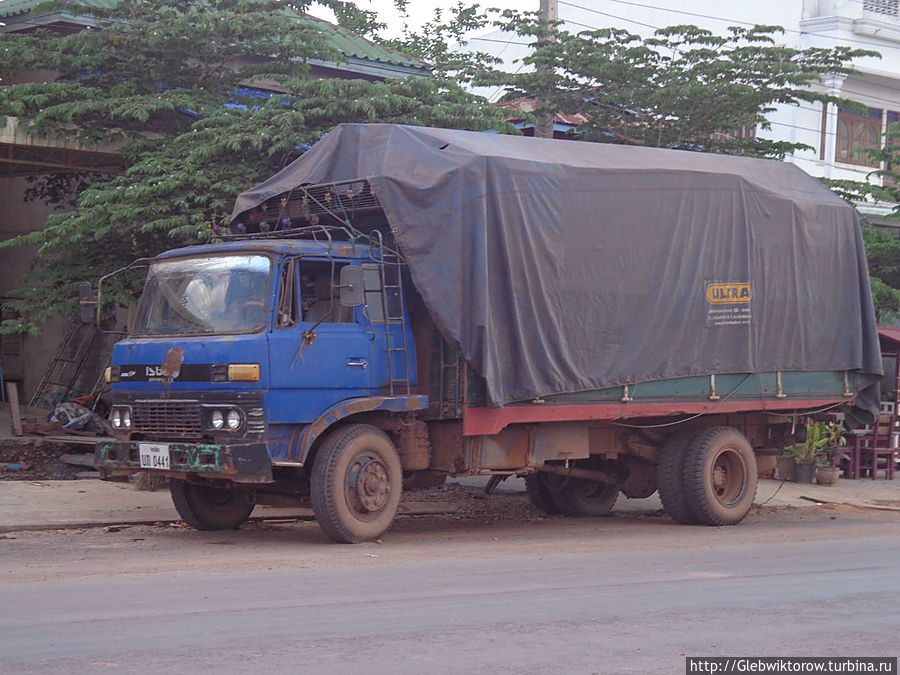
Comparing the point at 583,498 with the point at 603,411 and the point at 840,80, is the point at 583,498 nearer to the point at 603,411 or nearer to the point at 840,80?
the point at 603,411

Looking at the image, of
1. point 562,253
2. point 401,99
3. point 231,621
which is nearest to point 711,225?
point 562,253

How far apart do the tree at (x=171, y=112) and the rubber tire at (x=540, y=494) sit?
459 centimetres

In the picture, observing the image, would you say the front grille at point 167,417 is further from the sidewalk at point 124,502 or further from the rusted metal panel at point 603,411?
the rusted metal panel at point 603,411

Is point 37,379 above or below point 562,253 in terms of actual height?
below

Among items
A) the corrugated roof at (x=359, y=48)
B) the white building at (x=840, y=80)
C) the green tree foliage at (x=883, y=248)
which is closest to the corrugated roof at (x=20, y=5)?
the corrugated roof at (x=359, y=48)

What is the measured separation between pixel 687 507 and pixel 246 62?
35.3 feet

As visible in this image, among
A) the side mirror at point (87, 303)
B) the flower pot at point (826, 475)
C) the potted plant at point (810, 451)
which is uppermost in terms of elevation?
the side mirror at point (87, 303)

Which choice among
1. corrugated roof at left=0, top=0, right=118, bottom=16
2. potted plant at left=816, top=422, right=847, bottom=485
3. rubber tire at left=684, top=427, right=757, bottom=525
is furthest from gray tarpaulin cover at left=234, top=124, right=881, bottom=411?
corrugated roof at left=0, top=0, right=118, bottom=16

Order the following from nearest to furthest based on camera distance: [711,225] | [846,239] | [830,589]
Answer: [830,589]
[711,225]
[846,239]

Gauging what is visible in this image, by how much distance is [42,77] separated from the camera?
18.4 meters

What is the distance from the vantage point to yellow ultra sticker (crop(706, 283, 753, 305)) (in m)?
12.4

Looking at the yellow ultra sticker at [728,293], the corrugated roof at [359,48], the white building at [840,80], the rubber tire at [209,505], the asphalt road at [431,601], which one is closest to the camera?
the asphalt road at [431,601]

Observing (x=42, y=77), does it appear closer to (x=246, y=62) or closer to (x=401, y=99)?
(x=246, y=62)

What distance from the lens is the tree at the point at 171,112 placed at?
527 inches
